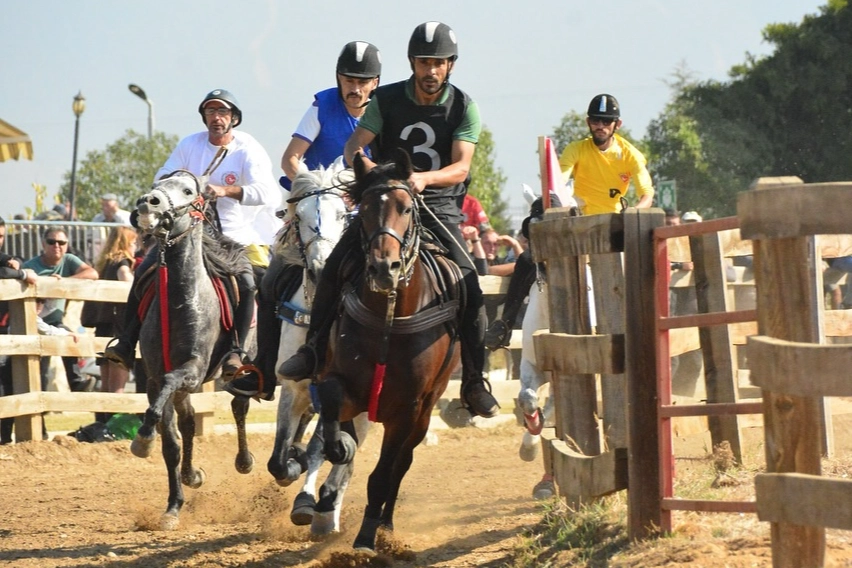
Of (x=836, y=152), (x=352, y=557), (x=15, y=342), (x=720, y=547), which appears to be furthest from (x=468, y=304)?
(x=836, y=152)

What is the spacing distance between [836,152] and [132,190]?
873 inches

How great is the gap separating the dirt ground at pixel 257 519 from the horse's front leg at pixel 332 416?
0.56 meters

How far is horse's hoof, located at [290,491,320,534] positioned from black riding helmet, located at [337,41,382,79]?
129 inches

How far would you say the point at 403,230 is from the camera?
260 inches

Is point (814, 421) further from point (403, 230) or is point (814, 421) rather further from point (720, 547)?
point (403, 230)

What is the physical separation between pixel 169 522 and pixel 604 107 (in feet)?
16.8

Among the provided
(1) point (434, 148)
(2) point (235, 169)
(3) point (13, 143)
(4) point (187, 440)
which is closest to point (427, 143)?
(1) point (434, 148)

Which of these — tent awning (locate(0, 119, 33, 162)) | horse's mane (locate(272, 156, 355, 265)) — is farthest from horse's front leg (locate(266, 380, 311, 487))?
tent awning (locate(0, 119, 33, 162))

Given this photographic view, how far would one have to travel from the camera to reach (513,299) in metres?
10.7

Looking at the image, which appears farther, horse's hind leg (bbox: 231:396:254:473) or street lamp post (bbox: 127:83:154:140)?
street lamp post (bbox: 127:83:154:140)

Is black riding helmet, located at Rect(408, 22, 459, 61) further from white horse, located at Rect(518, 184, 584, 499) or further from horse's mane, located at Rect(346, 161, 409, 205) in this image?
white horse, located at Rect(518, 184, 584, 499)

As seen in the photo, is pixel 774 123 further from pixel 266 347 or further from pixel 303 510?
pixel 303 510

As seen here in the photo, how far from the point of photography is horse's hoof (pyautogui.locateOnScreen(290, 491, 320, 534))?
7434 millimetres

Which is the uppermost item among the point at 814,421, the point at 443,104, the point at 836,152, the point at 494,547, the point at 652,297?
the point at 836,152
